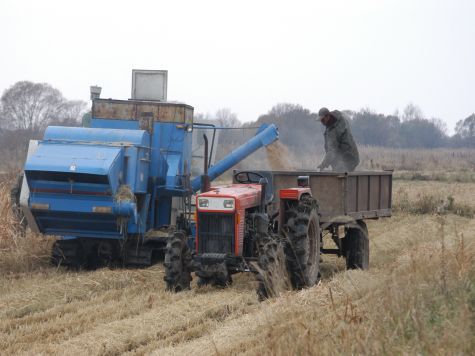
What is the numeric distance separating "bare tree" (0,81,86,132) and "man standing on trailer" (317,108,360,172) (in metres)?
44.5

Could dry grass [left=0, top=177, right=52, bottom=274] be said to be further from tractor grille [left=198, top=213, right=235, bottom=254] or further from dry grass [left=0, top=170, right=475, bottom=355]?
tractor grille [left=198, top=213, right=235, bottom=254]

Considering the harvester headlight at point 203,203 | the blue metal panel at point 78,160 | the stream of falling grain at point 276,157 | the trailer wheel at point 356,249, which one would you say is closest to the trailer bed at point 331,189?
the trailer wheel at point 356,249

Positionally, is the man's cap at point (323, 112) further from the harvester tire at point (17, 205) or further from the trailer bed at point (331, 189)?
the harvester tire at point (17, 205)

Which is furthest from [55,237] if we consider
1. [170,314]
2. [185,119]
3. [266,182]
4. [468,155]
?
[468,155]

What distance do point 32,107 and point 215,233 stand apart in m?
52.0

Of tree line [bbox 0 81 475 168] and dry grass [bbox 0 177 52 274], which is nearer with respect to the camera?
dry grass [bbox 0 177 52 274]

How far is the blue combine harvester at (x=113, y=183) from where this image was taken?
11.6 m

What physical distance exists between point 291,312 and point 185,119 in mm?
8110

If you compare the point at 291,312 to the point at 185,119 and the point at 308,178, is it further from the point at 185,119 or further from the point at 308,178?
the point at 185,119

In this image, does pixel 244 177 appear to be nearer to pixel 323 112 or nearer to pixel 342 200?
pixel 342 200

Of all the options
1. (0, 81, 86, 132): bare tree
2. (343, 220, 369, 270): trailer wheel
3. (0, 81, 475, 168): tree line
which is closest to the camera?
(343, 220, 369, 270): trailer wheel

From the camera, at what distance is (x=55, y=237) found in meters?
13.5

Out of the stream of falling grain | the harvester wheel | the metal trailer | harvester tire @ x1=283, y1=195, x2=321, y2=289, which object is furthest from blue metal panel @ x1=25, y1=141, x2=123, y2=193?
the stream of falling grain

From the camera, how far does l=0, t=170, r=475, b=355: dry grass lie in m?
5.43
